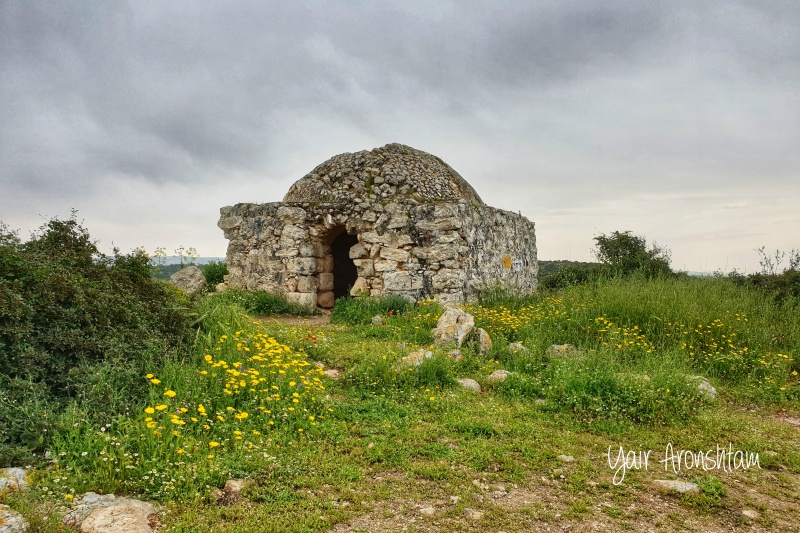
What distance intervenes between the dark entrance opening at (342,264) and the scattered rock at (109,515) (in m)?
11.5

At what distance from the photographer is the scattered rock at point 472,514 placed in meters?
3.20

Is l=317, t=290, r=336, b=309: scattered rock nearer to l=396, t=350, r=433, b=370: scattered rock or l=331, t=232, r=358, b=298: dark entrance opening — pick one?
l=331, t=232, r=358, b=298: dark entrance opening

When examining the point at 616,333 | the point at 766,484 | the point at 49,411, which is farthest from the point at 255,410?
the point at 616,333

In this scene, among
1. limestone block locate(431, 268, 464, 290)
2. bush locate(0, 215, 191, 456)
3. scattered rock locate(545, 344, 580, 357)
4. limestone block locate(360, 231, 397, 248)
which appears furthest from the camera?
limestone block locate(360, 231, 397, 248)

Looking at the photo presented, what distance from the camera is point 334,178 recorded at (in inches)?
500

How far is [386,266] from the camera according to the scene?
36.0 ft

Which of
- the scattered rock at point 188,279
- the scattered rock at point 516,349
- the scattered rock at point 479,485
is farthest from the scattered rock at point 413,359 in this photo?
the scattered rock at point 188,279

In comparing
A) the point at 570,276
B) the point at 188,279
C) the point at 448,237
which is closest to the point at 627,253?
the point at 570,276

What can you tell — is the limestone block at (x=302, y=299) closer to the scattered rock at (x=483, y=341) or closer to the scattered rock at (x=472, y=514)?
the scattered rock at (x=483, y=341)

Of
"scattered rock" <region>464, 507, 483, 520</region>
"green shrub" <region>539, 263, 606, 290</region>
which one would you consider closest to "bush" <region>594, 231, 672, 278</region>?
"green shrub" <region>539, 263, 606, 290</region>

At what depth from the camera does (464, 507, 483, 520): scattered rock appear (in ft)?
10.5

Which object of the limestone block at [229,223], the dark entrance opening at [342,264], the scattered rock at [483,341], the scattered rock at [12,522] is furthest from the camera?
the dark entrance opening at [342,264]

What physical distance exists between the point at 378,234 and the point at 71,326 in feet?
23.3

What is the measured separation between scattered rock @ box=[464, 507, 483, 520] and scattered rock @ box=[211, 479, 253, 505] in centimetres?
151
